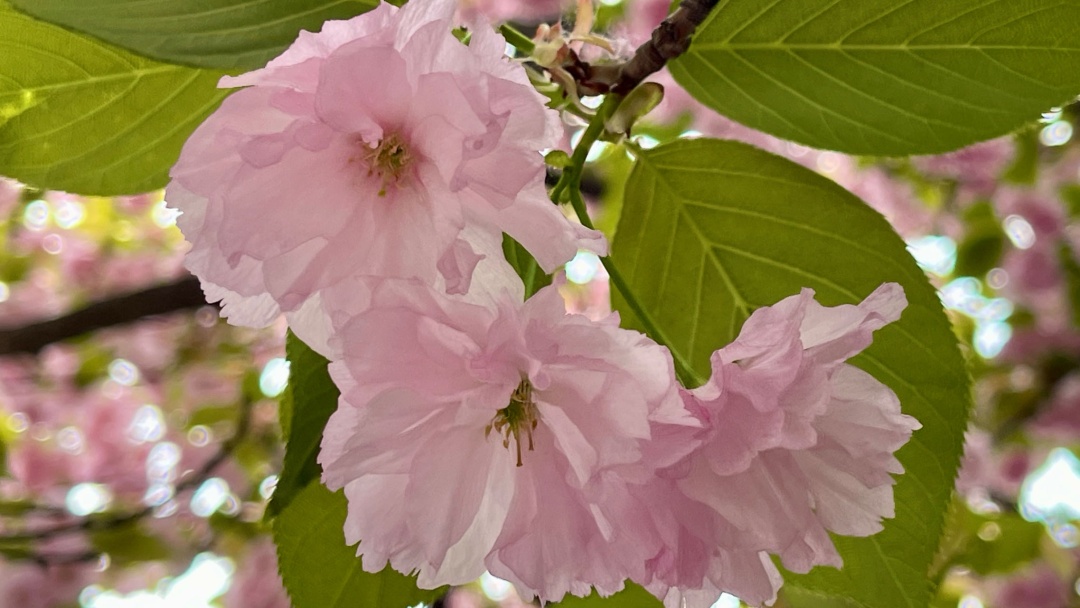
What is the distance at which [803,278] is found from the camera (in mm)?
621

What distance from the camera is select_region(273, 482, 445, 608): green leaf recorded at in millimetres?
601

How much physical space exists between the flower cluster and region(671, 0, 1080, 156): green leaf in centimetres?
20

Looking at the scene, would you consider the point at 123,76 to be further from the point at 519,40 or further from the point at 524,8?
the point at 524,8

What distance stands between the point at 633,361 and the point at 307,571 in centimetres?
32

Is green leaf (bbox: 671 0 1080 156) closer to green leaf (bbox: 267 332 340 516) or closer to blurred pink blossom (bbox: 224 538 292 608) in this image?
green leaf (bbox: 267 332 340 516)

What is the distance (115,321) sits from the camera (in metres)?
1.75

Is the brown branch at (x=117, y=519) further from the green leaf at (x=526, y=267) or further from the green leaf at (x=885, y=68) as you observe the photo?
the green leaf at (x=885, y=68)

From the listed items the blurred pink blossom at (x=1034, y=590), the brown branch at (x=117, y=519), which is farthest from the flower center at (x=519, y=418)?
the blurred pink blossom at (x=1034, y=590)

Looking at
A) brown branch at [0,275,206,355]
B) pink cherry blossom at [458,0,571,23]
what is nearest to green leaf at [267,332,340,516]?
brown branch at [0,275,206,355]

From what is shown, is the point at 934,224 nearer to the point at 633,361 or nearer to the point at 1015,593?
the point at 1015,593

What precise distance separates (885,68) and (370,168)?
1.18 feet

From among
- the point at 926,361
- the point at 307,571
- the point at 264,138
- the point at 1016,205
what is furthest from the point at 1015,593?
the point at 264,138

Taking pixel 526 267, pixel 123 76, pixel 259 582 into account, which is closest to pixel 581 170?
pixel 526 267

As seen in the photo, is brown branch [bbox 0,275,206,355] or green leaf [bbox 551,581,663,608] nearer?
green leaf [bbox 551,581,663,608]
